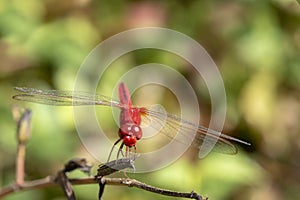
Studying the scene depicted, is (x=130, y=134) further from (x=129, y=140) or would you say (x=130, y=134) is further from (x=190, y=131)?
(x=190, y=131)

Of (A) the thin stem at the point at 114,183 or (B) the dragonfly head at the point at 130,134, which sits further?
(B) the dragonfly head at the point at 130,134

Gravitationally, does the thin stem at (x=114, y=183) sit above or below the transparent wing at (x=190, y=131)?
below

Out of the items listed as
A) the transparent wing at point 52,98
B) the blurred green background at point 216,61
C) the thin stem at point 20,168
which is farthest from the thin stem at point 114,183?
the blurred green background at point 216,61

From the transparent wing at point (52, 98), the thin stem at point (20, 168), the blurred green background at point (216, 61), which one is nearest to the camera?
the transparent wing at point (52, 98)

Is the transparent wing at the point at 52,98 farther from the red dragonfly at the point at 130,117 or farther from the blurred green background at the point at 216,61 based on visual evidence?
the blurred green background at the point at 216,61

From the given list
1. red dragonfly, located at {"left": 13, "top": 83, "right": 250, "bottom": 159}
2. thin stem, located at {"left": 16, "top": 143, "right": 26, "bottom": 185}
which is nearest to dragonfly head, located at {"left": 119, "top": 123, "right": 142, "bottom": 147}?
red dragonfly, located at {"left": 13, "top": 83, "right": 250, "bottom": 159}
